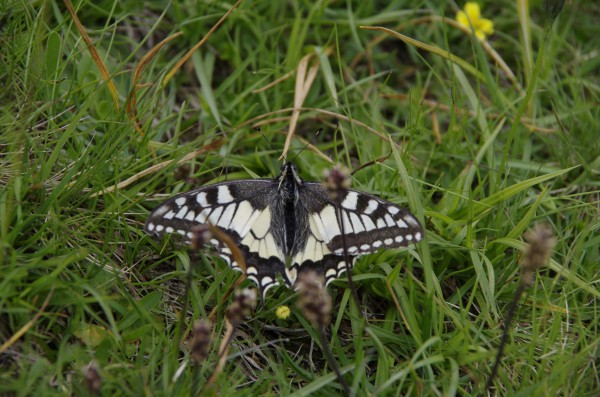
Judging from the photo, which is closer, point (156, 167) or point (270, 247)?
point (270, 247)

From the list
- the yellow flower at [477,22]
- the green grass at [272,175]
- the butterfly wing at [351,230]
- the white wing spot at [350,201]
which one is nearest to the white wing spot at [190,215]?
the green grass at [272,175]

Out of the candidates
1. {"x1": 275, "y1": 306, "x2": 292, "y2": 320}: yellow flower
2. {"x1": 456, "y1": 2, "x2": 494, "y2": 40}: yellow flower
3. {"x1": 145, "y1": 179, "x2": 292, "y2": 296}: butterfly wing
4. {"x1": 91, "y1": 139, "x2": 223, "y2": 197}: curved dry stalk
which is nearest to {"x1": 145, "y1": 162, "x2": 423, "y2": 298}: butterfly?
{"x1": 145, "y1": 179, "x2": 292, "y2": 296}: butterfly wing

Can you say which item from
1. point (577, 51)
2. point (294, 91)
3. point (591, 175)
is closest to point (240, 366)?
point (294, 91)

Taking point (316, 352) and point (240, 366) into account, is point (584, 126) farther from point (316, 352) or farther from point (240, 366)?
point (240, 366)

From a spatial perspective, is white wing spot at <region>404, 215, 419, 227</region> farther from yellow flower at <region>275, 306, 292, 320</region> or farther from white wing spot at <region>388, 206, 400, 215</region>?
yellow flower at <region>275, 306, 292, 320</region>

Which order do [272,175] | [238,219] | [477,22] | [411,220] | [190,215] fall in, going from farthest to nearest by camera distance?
1. [477,22]
2. [272,175]
3. [238,219]
4. [190,215]
5. [411,220]

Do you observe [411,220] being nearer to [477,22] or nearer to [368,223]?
[368,223]

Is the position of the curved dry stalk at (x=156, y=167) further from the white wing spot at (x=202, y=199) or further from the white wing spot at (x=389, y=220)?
the white wing spot at (x=389, y=220)

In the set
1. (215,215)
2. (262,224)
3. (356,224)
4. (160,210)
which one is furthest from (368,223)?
(160,210)
